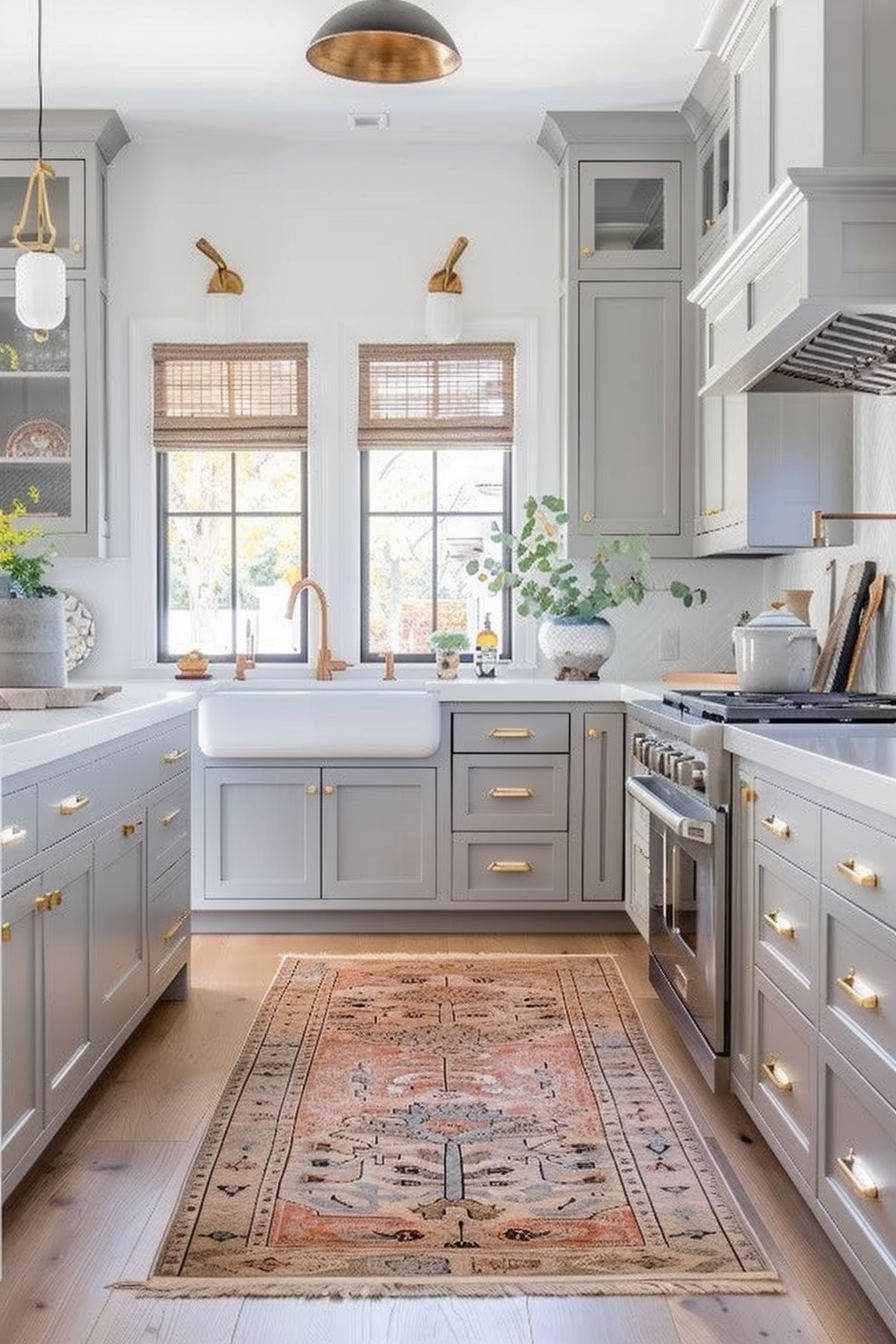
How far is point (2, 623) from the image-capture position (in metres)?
3.16

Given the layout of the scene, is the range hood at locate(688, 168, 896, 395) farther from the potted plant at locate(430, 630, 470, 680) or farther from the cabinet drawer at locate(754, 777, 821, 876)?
the potted plant at locate(430, 630, 470, 680)

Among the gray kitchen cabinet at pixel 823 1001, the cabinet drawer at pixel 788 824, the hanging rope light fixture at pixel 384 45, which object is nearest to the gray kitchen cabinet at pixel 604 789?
the gray kitchen cabinet at pixel 823 1001

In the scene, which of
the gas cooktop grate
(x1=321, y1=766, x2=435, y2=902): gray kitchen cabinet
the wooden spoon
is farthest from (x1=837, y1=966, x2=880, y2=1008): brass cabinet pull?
(x1=321, y1=766, x2=435, y2=902): gray kitchen cabinet

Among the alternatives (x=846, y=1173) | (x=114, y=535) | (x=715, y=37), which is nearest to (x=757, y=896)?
(x=846, y=1173)

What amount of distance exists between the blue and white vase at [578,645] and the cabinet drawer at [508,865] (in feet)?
1.99

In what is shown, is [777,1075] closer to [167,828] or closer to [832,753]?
[832,753]

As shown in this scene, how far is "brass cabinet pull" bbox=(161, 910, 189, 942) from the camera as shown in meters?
3.59

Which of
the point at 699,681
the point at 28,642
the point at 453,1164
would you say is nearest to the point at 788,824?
the point at 453,1164

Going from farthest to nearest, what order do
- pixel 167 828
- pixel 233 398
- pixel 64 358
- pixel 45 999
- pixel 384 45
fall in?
pixel 233 398
pixel 64 358
pixel 167 828
pixel 384 45
pixel 45 999

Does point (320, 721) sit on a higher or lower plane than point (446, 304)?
lower

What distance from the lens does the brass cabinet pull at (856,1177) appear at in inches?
77.1

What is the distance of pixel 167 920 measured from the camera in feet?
11.8

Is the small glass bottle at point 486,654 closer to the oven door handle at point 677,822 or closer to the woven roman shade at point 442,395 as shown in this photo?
the woven roman shade at point 442,395

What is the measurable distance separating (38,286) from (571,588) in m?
2.13
